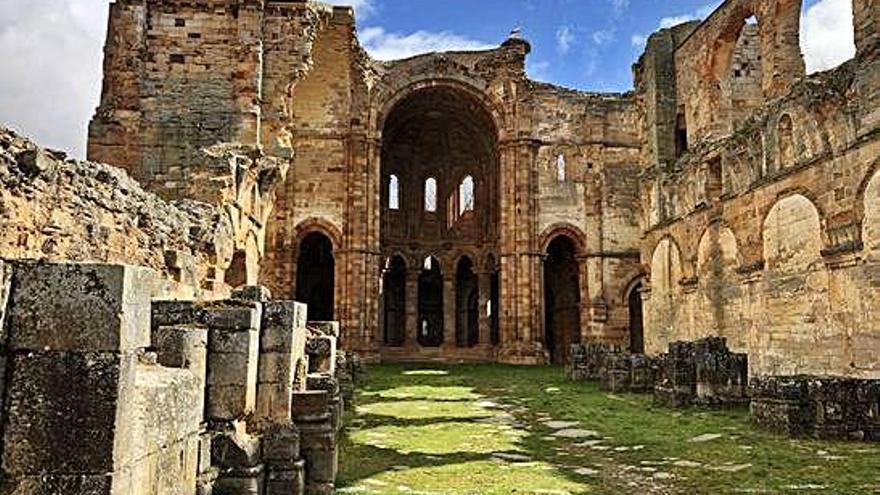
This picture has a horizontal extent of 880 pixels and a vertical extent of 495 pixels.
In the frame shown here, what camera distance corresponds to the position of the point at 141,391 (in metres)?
3.30

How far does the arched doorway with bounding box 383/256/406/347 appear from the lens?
32.3m

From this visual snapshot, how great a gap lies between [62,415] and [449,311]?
26.7 metres

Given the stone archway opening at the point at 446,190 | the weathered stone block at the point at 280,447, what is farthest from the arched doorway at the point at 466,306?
the weathered stone block at the point at 280,447

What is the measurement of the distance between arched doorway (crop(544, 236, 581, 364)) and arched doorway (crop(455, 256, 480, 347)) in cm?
332

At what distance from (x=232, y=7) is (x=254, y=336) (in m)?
12.1

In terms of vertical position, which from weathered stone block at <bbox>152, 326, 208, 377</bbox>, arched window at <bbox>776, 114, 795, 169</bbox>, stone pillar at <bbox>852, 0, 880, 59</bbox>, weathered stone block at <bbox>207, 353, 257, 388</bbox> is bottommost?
weathered stone block at <bbox>207, 353, 257, 388</bbox>

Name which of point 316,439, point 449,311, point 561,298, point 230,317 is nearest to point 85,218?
point 230,317

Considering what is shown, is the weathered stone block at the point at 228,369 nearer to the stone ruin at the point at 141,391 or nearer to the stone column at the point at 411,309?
the stone ruin at the point at 141,391

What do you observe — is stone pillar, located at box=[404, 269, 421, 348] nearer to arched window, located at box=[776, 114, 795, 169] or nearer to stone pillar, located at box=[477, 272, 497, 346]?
stone pillar, located at box=[477, 272, 497, 346]

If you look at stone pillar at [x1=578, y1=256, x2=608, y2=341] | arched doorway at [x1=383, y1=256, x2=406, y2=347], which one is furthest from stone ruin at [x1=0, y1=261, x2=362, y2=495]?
arched doorway at [x1=383, y1=256, x2=406, y2=347]

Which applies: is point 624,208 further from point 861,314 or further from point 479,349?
point 861,314

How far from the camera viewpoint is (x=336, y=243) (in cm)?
2602

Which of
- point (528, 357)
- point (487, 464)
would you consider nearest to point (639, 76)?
point (528, 357)

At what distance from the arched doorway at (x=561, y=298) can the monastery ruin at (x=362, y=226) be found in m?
0.12
